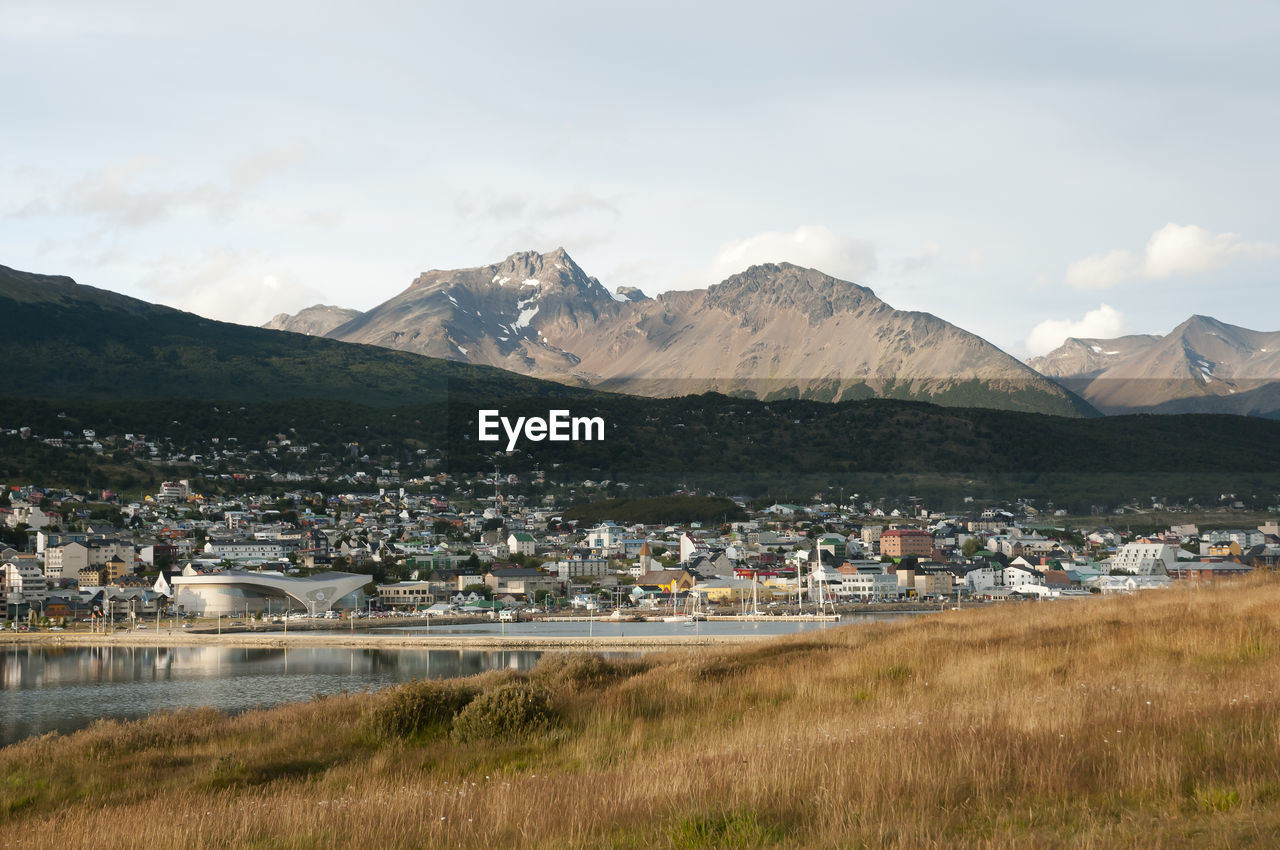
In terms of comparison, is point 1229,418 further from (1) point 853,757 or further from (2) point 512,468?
(1) point 853,757

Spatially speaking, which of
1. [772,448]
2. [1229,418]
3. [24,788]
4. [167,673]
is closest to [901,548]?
[772,448]

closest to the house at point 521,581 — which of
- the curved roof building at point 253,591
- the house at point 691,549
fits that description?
the curved roof building at point 253,591

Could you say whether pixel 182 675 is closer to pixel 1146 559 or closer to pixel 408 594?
pixel 408 594

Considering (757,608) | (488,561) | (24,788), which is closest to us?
(24,788)

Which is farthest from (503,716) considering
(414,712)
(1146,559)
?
(1146,559)

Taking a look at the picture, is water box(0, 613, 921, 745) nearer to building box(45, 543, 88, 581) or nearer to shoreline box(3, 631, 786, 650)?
shoreline box(3, 631, 786, 650)

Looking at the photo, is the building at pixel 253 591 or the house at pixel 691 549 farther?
the house at pixel 691 549

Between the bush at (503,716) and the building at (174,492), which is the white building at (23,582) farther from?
the bush at (503,716)
